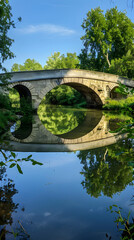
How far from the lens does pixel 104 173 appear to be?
93.7 inches

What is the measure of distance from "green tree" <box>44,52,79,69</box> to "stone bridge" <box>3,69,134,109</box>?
47.4 feet

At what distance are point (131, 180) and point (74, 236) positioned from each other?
1099 millimetres

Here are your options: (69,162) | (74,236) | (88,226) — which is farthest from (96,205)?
(69,162)

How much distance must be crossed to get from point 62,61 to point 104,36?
27.0ft

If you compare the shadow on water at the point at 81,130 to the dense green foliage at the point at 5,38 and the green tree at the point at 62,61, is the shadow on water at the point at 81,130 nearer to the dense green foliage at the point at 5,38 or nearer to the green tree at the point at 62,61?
the dense green foliage at the point at 5,38

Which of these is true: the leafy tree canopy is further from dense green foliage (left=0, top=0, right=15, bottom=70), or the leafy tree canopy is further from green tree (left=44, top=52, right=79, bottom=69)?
green tree (left=44, top=52, right=79, bottom=69)

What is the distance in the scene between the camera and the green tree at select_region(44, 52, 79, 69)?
1148 inches

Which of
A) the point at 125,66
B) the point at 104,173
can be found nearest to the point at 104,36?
the point at 125,66

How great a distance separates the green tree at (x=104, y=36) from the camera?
22.2 m

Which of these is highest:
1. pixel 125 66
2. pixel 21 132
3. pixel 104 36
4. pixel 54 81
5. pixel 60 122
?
pixel 104 36

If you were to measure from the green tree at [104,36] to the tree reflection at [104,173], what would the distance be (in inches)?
829

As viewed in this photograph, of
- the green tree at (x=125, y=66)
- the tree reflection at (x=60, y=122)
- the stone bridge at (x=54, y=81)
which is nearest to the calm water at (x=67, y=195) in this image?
the tree reflection at (x=60, y=122)

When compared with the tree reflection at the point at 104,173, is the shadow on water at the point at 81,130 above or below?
above

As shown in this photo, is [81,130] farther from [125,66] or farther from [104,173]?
[125,66]
